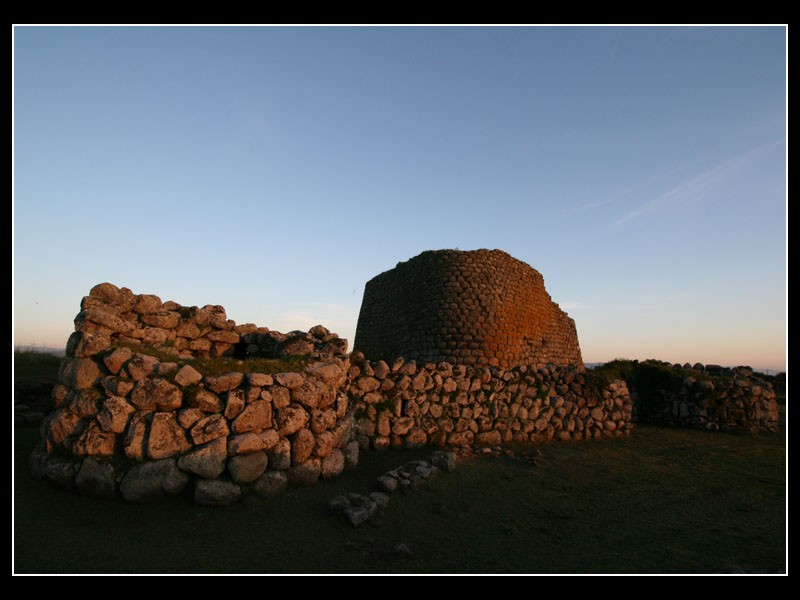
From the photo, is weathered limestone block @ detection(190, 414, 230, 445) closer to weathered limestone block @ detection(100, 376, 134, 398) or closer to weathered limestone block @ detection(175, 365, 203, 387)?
weathered limestone block @ detection(175, 365, 203, 387)

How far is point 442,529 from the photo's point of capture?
3982 millimetres

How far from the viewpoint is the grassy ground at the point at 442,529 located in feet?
10.6

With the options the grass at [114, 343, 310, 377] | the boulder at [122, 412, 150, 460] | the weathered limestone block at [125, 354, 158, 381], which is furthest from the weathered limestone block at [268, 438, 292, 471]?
the weathered limestone block at [125, 354, 158, 381]

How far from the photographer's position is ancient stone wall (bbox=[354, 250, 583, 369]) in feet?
52.4

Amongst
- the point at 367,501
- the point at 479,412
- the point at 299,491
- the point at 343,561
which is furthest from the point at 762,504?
the point at 299,491

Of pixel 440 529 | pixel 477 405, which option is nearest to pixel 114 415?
pixel 440 529

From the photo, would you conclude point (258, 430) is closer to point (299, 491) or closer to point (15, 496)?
point (299, 491)

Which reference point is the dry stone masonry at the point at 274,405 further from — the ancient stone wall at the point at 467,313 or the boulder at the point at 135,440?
the ancient stone wall at the point at 467,313

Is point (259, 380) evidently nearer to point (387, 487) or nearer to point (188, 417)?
point (188, 417)

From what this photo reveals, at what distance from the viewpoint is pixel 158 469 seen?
4082 mm

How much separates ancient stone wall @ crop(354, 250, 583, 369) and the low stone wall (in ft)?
21.9

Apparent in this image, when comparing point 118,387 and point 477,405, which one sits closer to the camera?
point 118,387

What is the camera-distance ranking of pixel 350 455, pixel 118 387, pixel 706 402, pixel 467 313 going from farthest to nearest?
pixel 467 313
pixel 706 402
pixel 350 455
pixel 118 387

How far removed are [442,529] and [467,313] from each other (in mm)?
12516
